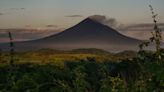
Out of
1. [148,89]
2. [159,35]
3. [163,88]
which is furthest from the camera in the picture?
[159,35]

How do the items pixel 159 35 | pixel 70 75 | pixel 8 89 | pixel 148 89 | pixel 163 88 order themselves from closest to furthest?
pixel 163 88 < pixel 148 89 < pixel 159 35 < pixel 8 89 < pixel 70 75

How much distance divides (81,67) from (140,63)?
1.33 m

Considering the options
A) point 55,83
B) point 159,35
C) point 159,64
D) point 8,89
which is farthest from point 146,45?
point 8,89

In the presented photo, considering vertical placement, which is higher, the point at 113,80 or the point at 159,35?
the point at 159,35

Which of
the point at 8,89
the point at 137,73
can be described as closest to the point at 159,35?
the point at 137,73

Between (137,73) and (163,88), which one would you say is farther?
(137,73)

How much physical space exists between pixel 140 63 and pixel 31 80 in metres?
2.25

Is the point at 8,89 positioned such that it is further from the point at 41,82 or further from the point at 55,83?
the point at 55,83

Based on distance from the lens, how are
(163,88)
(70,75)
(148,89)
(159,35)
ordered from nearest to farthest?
(163,88), (148,89), (159,35), (70,75)

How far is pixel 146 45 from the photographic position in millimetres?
9812

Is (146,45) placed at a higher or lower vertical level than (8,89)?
higher

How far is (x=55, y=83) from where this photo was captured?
9695 millimetres

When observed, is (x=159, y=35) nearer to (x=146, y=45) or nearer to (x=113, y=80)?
(x=146, y=45)

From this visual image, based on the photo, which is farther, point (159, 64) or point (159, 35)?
point (159, 35)
